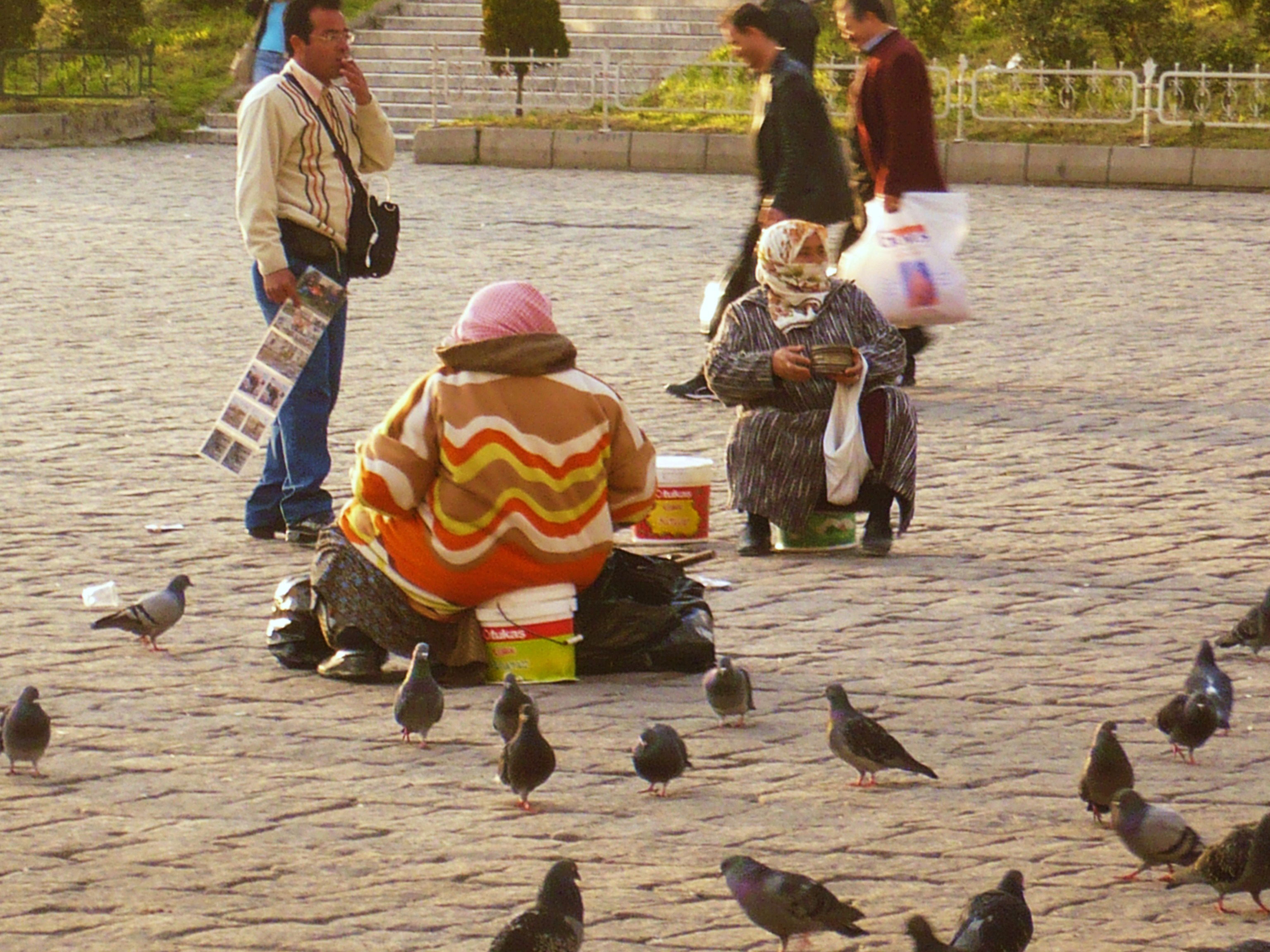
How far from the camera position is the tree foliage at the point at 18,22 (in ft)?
89.0

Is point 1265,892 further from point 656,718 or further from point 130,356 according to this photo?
point 130,356

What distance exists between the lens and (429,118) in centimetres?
2541

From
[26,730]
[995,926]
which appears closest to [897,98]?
[26,730]

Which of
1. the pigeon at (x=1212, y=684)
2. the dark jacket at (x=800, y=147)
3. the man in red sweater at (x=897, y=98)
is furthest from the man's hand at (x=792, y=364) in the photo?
the man in red sweater at (x=897, y=98)

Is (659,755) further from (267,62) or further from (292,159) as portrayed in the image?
(267,62)

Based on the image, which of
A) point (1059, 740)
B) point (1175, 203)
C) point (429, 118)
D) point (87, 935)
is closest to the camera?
point (87, 935)

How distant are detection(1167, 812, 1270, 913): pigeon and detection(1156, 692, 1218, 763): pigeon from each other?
0.94 meters

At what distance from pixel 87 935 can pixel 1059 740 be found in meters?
2.65

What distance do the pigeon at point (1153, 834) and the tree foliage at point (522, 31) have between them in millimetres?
21346

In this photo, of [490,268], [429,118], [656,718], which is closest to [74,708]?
[656,718]

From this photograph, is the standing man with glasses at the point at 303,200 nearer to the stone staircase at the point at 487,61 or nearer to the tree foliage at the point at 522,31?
the stone staircase at the point at 487,61

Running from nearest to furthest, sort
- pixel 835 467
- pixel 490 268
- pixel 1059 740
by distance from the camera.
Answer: pixel 1059 740 < pixel 835 467 < pixel 490 268

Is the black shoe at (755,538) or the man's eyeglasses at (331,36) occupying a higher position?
the man's eyeglasses at (331,36)

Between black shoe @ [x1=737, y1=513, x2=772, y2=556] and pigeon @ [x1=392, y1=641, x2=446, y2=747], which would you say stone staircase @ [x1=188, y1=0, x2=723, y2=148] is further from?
pigeon @ [x1=392, y1=641, x2=446, y2=747]
